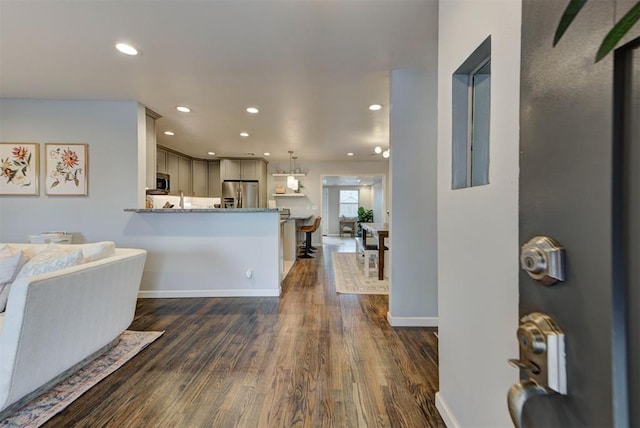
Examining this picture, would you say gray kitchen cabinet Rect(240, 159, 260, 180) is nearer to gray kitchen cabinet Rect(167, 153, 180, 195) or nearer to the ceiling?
gray kitchen cabinet Rect(167, 153, 180, 195)

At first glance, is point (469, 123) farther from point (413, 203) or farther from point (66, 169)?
point (66, 169)

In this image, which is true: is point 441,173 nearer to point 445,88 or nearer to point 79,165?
point 445,88

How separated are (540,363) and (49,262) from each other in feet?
8.02

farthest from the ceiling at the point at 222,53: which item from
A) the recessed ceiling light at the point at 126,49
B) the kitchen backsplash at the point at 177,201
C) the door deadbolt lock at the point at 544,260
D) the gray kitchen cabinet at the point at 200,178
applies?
the gray kitchen cabinet at the point at 200,178

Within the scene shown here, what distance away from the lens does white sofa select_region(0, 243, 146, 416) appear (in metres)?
1.39

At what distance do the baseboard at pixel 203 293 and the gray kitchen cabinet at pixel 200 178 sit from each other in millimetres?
A: 3811

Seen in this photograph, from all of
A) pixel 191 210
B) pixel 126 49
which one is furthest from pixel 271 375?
pixel 126 49

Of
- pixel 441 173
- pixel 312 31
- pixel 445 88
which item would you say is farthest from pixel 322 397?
pixel 312 31

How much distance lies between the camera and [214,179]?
708 cm

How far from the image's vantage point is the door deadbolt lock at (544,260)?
426 mm

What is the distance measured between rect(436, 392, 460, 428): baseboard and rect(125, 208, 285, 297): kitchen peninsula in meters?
2.26

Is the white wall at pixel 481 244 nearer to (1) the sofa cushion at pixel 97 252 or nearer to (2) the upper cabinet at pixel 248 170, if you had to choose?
(1) the sofa cushion at pixel 97 252

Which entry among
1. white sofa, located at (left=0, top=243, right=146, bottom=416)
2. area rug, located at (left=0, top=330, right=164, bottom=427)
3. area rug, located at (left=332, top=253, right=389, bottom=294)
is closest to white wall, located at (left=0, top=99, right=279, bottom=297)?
area rug, located at (left=332, top=253, right=389, bottom=294)

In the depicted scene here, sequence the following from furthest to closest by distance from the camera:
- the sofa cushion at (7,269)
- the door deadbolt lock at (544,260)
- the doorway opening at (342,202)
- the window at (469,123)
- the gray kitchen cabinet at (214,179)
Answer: the doorway opening at (342,202) < the gray kitchen cabinet at (214,179) < the sofa cushion at (7,269) < the window at (469,123) < the door deadbolt lock at (544,260)
